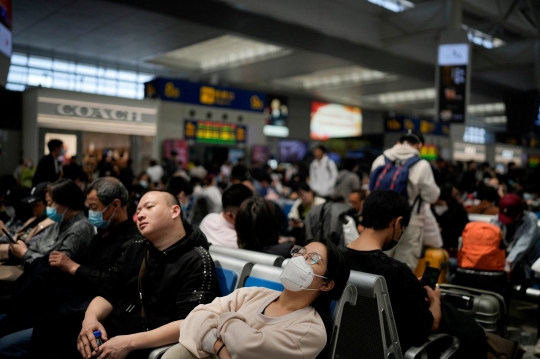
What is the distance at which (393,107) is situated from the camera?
29.7 meters

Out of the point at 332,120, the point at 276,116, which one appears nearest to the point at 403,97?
the point at 332,120

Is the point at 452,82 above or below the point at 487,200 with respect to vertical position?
above

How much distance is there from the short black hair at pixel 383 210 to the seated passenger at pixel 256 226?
0.84 metres

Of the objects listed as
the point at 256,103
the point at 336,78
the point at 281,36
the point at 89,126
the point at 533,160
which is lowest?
the point at 533,160

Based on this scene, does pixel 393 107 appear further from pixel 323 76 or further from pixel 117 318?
pixel 117 318

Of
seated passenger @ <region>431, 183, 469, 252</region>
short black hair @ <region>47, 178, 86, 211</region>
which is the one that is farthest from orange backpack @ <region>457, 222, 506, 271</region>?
short black hair @ <region>47, 178, 86, 211</region>

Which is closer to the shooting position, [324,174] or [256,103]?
[324,174]

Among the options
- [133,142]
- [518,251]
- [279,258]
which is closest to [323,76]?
[133,142]

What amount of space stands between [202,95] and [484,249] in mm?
12181

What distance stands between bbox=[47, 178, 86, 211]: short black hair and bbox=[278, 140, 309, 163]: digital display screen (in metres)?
22.9

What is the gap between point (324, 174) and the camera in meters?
8.73

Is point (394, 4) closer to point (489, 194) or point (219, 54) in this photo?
point (219, 54)

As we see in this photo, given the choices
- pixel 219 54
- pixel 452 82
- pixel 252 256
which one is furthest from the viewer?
pixel 219 54

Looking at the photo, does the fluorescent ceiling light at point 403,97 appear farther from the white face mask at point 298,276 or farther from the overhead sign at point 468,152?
the white face mask at point 298,276
